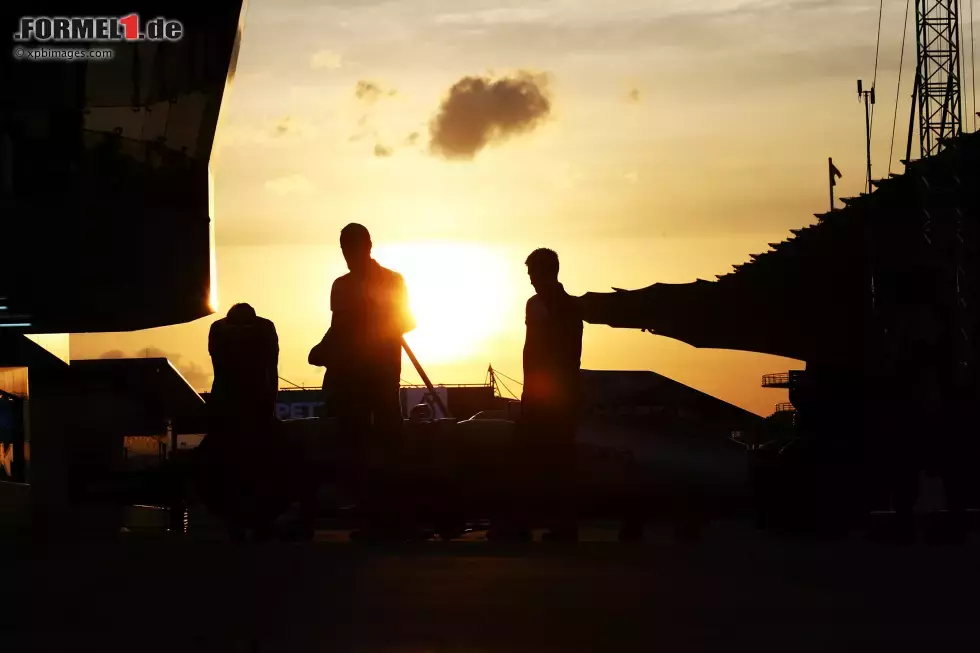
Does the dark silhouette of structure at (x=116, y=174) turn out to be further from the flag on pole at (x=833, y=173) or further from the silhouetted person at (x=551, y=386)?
the flag on pole at (x=833, y=173)

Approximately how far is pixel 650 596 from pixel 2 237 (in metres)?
19.0

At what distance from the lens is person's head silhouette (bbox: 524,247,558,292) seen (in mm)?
10125

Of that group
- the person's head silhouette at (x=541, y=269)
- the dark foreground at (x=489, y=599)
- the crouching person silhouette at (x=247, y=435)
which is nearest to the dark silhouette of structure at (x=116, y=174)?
the crouching person silhouette at (x=247, y=435)

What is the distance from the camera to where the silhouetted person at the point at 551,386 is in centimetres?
995

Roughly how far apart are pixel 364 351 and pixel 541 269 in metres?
1.25

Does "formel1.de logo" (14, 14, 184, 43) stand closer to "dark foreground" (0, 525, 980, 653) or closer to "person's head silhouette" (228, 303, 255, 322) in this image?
"person's head silhouette" (228, 303, 255, 322)

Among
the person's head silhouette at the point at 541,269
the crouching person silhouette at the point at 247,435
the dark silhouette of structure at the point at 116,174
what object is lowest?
the crouching person silhouette at the point at 247,435

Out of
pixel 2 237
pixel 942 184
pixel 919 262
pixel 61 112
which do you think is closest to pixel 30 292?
pixel 2 237

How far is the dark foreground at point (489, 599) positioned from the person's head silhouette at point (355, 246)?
1.86 m

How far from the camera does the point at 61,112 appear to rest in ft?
79.7

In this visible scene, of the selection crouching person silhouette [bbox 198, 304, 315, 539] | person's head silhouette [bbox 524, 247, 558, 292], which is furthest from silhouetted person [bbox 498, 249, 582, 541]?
crouching person silhouette [bbox 198, 304, 315, 539]

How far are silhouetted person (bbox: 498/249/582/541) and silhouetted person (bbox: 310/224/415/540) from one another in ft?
2.66

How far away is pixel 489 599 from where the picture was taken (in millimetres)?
6391

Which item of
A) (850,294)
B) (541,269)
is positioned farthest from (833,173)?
(541,269)
